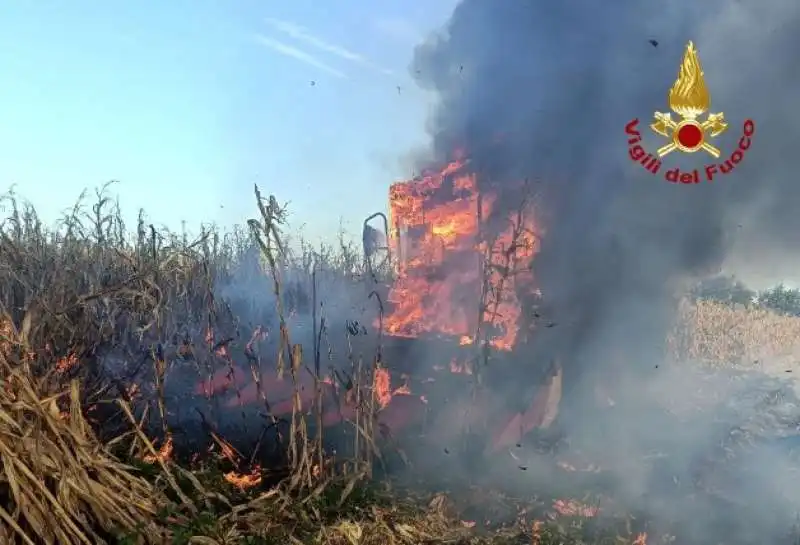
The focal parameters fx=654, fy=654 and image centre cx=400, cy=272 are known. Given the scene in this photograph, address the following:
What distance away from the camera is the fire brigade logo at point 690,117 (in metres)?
10.2

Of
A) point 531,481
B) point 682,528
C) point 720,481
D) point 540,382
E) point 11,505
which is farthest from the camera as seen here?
point 540,382

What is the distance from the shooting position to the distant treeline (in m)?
18.7

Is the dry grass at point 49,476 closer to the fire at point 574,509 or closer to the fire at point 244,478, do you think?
the fire at point 244,478

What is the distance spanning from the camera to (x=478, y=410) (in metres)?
8.34

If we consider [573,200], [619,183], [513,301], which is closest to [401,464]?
[513,301]

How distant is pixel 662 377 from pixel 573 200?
4.23 meters

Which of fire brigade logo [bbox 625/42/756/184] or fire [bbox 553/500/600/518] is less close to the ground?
fire brigade logo [bbox 625/42/756/184]

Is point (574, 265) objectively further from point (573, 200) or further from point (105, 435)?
point (105, 435)

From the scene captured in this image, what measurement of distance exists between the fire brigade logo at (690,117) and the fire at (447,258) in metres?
2.91

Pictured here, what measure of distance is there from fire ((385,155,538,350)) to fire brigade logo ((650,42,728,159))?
2907mm

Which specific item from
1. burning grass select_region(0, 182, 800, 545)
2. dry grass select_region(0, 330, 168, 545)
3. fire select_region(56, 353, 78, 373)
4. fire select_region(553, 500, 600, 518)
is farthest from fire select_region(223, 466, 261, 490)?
fire select_region(553, 500, 600, 518)

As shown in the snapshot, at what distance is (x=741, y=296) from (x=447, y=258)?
11.6 meters

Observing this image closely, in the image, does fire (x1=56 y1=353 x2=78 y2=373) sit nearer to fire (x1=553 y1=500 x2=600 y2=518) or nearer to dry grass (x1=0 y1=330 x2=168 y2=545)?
dry grass (x1=0 y1=330 x2=168 y2=545)

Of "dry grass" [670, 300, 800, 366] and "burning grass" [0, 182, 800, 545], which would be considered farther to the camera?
"dry grass" [670, 300, 800, 366]
